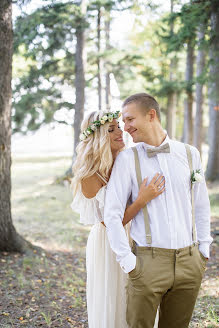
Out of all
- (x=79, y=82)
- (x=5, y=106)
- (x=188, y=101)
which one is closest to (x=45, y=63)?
(x=79, y=82)

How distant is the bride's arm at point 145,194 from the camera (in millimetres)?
2443

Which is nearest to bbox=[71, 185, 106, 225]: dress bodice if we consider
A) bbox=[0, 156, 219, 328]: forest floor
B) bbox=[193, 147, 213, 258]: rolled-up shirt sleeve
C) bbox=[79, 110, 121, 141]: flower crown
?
bbox=[79, 110, 121, 141]: flower crown

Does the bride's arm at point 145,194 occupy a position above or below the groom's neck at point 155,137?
below

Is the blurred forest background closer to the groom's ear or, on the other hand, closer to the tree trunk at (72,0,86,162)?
the tree trunk at (72,0,86,162)

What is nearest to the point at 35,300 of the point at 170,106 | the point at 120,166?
the point at 120,166

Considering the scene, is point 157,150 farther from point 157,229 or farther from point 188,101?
point 188,101

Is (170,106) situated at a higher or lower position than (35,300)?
higher

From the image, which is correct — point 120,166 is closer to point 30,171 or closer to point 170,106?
point 170,106

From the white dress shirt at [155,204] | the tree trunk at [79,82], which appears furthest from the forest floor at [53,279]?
the tree trunk at [79,82]

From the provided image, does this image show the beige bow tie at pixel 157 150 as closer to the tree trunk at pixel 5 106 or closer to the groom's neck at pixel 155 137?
the groom's neck at pixel 155 137

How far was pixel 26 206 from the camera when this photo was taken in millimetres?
12250

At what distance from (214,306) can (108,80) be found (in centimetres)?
1782

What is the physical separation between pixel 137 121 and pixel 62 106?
14779 mm

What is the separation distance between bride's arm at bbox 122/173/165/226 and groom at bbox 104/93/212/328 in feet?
0.16
